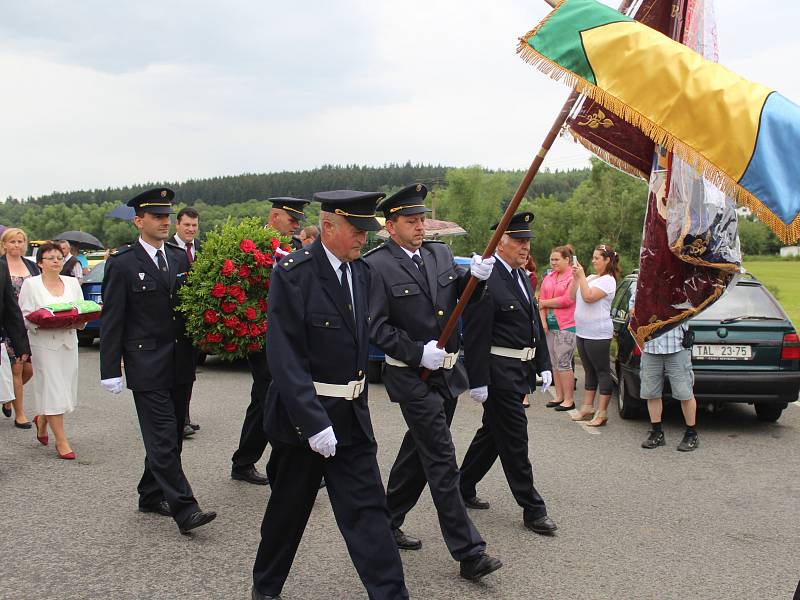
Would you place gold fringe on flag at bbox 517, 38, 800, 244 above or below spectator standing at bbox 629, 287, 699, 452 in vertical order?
above

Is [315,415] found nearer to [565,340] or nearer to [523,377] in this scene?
[523,377]

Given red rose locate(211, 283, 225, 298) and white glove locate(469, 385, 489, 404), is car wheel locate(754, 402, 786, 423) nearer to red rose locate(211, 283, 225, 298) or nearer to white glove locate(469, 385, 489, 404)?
white glove locate(469, 385, 489, 404)

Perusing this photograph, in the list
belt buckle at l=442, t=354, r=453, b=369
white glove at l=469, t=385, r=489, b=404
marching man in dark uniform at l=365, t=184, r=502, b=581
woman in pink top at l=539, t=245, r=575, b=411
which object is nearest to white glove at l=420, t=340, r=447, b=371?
marching man in dark uniform at l=365, t=184, r=502, b=581

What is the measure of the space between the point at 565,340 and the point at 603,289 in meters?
1.07

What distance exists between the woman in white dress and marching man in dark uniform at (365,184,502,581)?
11.7 feet

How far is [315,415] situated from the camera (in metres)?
3.67

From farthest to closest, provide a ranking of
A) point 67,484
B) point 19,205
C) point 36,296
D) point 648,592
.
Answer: point 19,205, point 36,296, point 67,484, point 648,592

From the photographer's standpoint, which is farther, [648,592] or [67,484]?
[67,484]

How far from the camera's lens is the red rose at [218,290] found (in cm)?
570

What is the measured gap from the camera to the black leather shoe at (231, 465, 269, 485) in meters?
6.23

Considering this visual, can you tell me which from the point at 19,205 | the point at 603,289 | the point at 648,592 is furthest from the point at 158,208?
the point at 19,205

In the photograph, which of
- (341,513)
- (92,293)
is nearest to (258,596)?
(341,513)

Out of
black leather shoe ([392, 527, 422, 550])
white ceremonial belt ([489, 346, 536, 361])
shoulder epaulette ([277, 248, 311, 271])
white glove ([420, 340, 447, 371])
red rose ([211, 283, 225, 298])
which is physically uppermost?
shoulder epaulette ([277, 248, 311, 271])

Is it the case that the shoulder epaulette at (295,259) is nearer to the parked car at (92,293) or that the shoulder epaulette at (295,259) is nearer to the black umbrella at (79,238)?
the parked car at (92,293)
